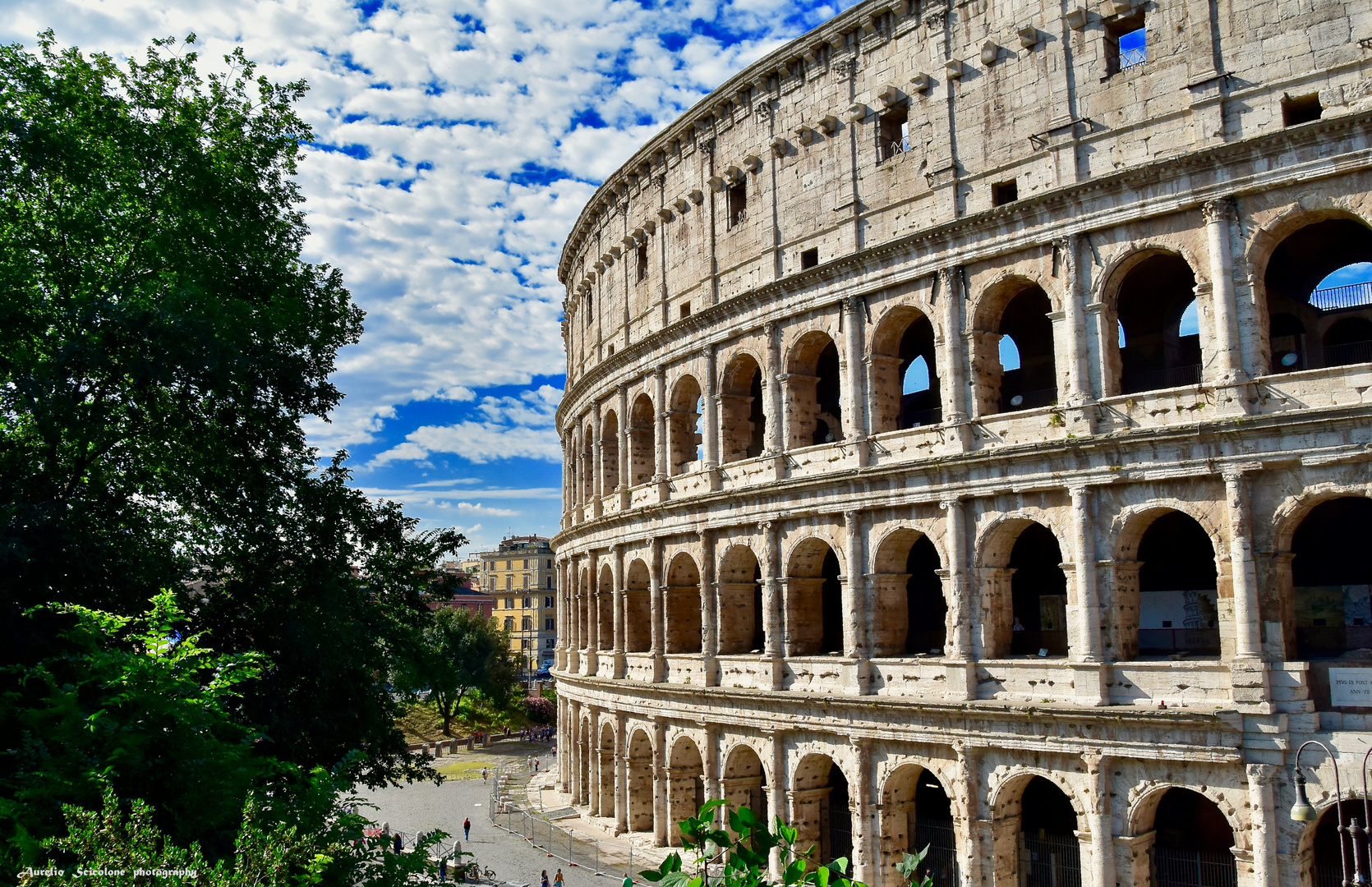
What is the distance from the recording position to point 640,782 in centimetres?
3022

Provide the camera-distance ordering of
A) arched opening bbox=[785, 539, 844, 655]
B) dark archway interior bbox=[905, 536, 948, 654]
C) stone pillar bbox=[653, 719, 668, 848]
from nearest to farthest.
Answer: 1. arched opening bbox=[785, 539, 844, 655]
2. dark archway interior bbox=[905, 536, 948, 654]
3. stone pillar bbox=[653, 719, 668, 848]

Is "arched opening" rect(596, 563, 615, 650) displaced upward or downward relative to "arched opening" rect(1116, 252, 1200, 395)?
downward

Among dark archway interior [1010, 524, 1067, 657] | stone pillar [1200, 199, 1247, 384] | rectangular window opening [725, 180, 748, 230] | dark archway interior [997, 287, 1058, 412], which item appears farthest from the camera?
rectangular window opening [725, 180, 748, 230]

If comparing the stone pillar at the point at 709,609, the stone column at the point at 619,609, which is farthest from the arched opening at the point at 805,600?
the stone column at the point at 619,609

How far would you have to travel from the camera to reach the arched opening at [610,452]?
113 feet

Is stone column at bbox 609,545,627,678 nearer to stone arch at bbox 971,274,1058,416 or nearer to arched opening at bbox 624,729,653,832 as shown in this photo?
arched opening at bbox 624,729,653,832

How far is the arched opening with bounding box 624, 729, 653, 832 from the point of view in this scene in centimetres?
2991

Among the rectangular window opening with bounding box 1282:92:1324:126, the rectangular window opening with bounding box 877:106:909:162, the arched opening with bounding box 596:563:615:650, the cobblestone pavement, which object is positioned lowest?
the cobblestone pavement

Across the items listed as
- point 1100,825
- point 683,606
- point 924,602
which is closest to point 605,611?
point 683,606

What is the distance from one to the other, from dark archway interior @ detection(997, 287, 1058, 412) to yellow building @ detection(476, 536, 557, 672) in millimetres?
72215

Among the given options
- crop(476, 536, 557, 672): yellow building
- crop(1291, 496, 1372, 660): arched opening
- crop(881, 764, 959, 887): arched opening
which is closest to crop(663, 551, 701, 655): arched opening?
crop(881, 764, 959, 887): arched opening

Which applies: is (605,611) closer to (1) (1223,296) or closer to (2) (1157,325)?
(2) (1157,325)

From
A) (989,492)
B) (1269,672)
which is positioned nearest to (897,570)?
(989,492)

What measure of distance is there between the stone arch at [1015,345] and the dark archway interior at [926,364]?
2.11 metres
